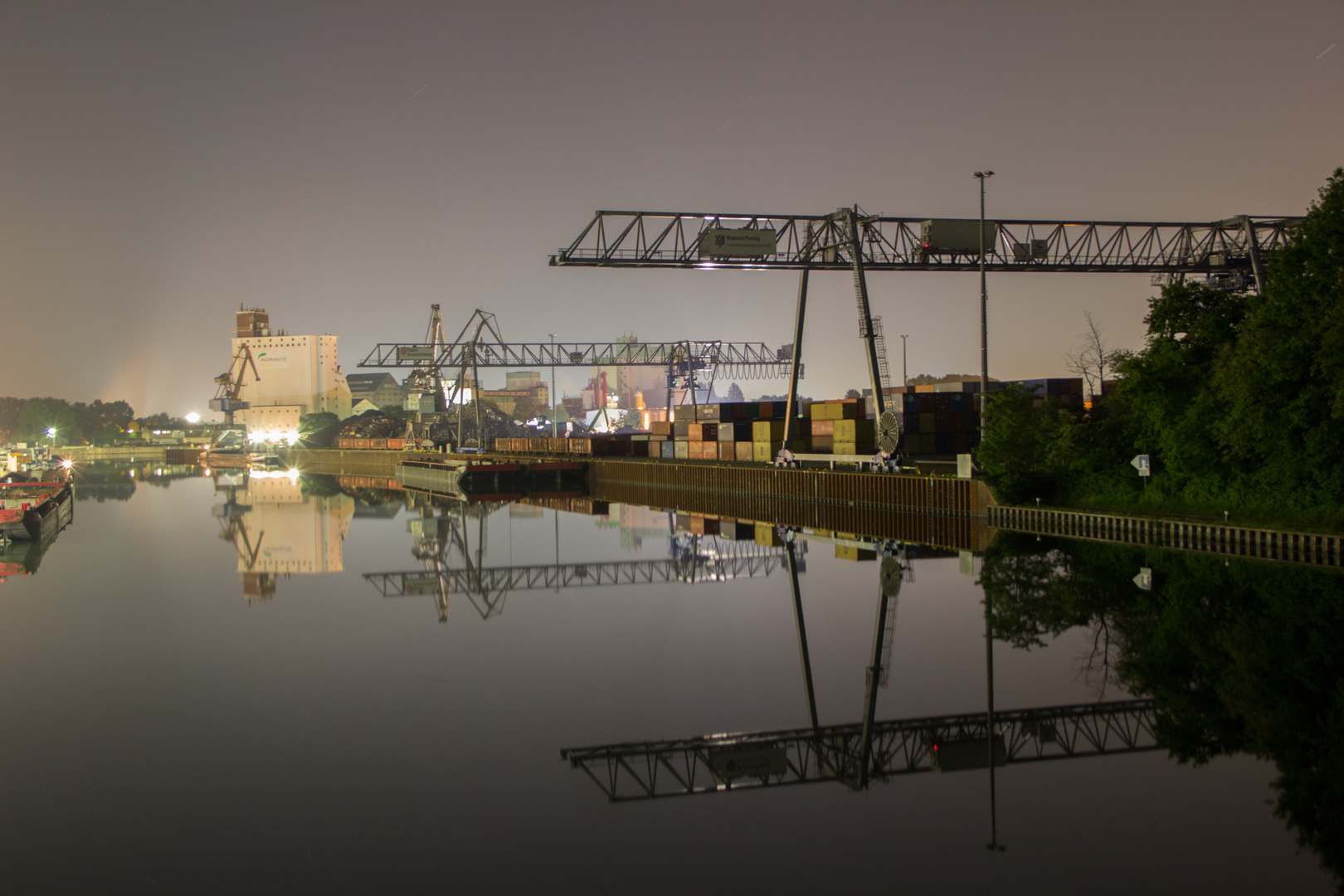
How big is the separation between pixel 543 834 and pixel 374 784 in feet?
8.07

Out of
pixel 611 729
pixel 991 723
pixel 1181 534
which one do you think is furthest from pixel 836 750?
pixel 1181 534

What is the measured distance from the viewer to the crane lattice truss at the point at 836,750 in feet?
36.3

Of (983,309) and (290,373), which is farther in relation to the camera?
(290,373)

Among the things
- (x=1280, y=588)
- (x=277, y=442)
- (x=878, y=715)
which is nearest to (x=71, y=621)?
(x=878, y=715)

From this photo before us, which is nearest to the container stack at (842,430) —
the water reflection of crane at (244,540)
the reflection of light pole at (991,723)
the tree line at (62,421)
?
the reflection of light pole at (991,723)

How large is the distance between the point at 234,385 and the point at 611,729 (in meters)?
156

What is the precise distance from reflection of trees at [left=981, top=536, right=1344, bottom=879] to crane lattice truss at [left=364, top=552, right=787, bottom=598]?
279 inches

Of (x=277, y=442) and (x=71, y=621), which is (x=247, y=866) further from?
(x=277, y=442)

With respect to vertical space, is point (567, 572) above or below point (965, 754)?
below

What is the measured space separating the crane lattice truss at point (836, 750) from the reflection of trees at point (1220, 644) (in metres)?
0.77

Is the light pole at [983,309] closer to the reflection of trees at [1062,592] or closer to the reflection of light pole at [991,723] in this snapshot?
the reflection of trees at [1062,592]

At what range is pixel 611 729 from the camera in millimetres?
12758

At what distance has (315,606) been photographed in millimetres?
23266

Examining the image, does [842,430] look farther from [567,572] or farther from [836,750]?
[836,750]
